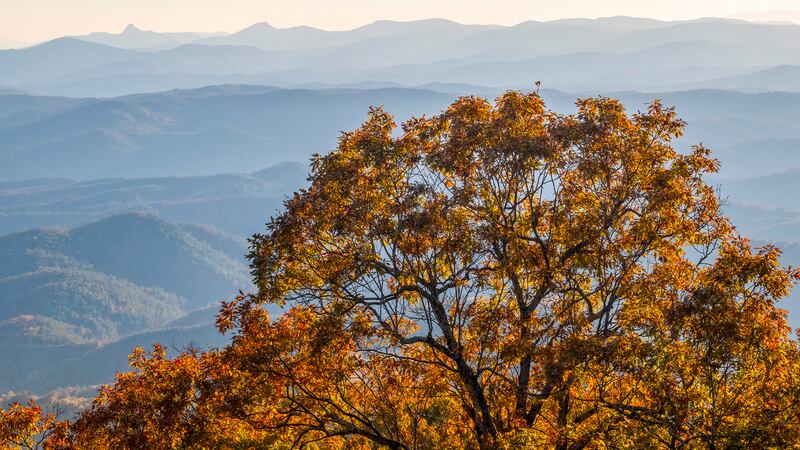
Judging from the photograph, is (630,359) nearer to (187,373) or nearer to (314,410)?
(314,410)

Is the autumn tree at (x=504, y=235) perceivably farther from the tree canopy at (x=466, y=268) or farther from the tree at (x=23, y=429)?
the tree at (x=23, y=429)

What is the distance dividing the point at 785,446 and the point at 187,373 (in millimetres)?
13319

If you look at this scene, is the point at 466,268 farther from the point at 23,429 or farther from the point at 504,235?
the point at 23,429

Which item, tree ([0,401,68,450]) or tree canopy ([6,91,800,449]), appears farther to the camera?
tree ([0,401,68,450])

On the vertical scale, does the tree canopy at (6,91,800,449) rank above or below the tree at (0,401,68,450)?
above

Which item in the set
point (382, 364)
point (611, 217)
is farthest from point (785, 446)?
point (382, 364)

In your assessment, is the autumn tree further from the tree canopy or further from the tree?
the tree

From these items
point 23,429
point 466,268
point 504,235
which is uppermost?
point 504,235

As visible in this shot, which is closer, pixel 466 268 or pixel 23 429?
pixel 466 268

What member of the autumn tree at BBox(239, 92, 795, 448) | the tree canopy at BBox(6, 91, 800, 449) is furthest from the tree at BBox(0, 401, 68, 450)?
the autumn tree at BBox(239, 92, 795, 448)

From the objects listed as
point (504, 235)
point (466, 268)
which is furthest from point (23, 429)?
point (504, 235)

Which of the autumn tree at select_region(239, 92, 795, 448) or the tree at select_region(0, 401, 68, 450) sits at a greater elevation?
the autumn tree at select_region(239, 92, 795, 448)

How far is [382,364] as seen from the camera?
1875cm

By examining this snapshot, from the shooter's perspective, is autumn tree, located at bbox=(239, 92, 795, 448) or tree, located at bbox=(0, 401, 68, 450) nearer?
autumn tree, located at bbox=(239, 92, 795, 448)
